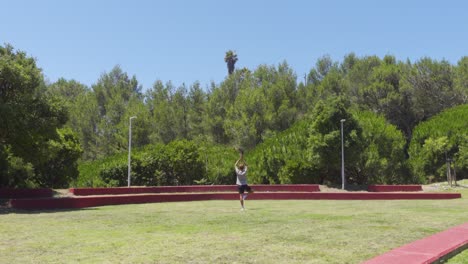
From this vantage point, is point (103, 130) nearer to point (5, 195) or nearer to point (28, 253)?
point (5, 195)

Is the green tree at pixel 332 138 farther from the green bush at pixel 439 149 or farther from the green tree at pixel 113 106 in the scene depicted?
the green tree at pixel 113 106

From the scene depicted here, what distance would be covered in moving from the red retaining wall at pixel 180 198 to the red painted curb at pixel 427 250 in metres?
15.4

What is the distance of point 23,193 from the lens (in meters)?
24.9

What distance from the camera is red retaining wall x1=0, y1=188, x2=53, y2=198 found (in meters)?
24.1

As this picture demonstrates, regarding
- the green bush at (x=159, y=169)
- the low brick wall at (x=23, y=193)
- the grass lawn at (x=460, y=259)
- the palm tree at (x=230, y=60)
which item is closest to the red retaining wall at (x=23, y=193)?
the low brick wall at (x=23, y=193)

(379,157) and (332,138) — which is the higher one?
(332,138)

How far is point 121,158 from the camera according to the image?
1720 inches

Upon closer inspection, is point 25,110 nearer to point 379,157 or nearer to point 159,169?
point 159,169

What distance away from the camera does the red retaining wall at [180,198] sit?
743 inches

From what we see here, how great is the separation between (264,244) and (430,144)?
4075 cm

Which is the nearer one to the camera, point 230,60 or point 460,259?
point 460,259

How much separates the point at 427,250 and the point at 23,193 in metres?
23.0

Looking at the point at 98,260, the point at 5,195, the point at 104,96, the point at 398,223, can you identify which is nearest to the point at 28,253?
the point at 98,260

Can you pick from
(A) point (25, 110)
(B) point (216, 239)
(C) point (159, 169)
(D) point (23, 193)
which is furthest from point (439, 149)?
(B) point (216, 239)
